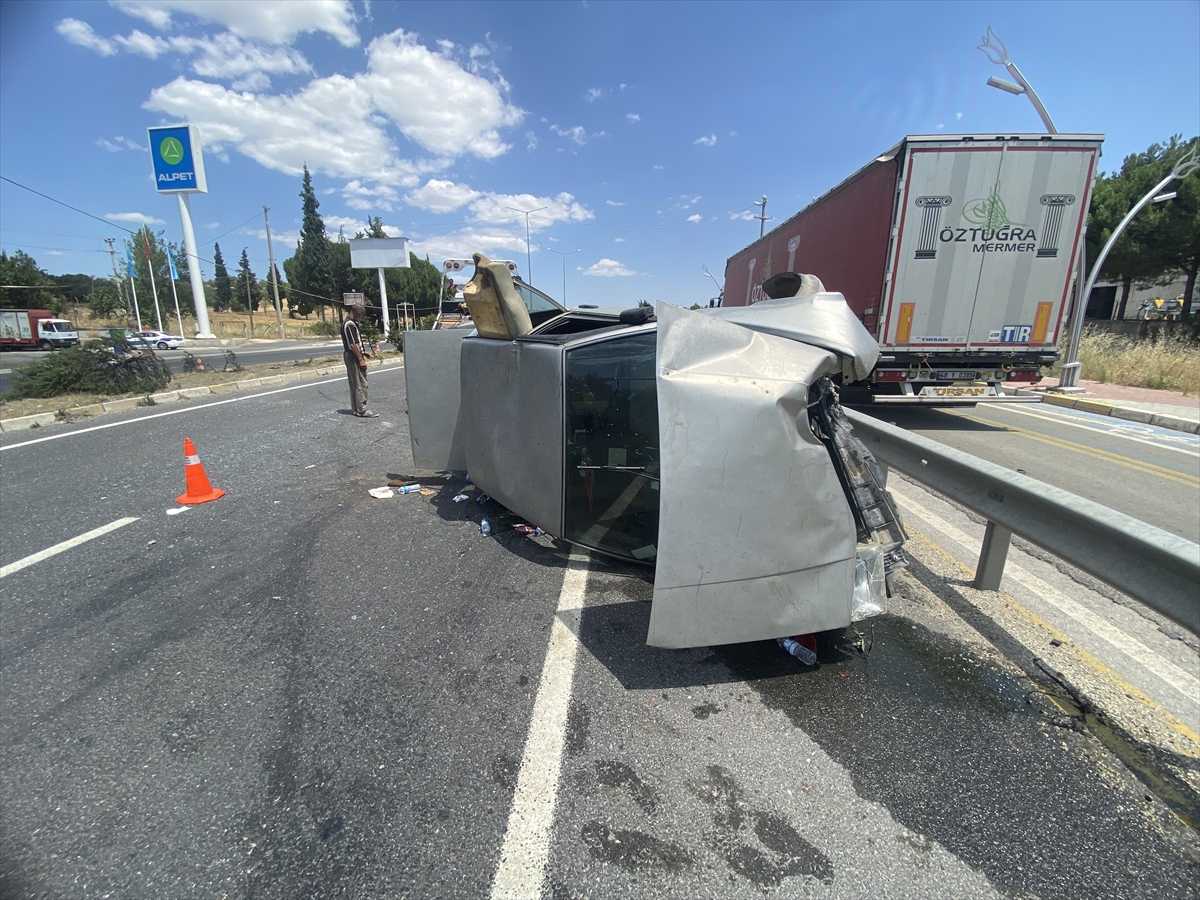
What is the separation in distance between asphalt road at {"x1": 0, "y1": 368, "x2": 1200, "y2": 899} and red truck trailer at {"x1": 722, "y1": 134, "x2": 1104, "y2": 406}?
5.24m

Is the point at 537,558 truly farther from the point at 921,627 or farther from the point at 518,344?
the point at 921,627

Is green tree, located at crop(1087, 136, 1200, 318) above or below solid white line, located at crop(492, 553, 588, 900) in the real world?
above

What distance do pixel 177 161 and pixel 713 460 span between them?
4204 centimetres

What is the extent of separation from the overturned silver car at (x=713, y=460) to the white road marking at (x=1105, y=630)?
1307 mm

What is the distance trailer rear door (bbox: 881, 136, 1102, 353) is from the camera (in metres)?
6.89

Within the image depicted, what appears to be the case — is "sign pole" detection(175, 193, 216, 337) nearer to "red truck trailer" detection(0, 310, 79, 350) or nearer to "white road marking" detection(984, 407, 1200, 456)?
"red truck trailer" detection(0, 310, 79, 350)

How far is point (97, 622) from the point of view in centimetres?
281

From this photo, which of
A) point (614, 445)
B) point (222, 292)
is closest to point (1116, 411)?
point (614, 445)

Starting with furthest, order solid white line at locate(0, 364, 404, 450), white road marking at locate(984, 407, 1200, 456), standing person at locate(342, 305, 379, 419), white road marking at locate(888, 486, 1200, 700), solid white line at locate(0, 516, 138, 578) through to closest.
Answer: standing person at locate(342, 305, 379, 419), white road marking at locate(984, 407, 1200, 456), solid white line at locate(0, 364, 404, 450), solid white line at locate(0, 516, 138, 578), white road marking at locate(888, 486, 1200, 700)

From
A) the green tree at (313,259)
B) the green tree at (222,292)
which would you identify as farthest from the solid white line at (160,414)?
the green tree at (222,292)

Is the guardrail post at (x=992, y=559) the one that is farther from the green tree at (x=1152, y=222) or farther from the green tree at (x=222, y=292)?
the green tree at (x=222, y=292)

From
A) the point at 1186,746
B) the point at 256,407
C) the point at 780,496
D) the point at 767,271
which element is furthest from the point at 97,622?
the point at 767,271

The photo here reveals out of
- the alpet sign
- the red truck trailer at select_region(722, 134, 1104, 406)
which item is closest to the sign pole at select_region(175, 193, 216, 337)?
the alpet sign

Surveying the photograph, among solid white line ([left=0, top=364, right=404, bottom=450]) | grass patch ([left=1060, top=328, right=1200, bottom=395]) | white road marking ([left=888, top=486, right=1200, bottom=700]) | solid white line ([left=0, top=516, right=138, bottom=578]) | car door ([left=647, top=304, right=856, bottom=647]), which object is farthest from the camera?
grass patch ([left=1060, top=328, right=1200, bottom=395])
